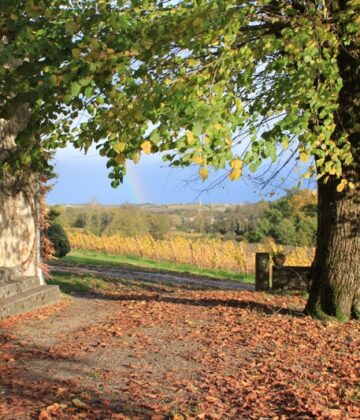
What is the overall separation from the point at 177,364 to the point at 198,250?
2415 cm

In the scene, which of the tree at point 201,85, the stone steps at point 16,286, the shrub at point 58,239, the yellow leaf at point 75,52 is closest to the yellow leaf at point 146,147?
the tree at point 201,85

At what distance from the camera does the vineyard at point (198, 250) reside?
25.7m

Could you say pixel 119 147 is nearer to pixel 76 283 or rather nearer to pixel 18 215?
pixel 18 215

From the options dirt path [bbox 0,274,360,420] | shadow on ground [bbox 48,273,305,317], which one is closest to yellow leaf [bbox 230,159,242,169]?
dirt path [bbox 0,274,360,420]

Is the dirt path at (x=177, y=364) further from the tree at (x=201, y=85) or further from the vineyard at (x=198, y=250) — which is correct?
the vineyard at (x=198, y=250)

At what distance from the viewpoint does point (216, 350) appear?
714 centimetres

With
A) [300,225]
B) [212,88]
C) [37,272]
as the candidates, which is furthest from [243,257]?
[212,88]

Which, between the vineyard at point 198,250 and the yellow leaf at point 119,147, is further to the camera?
the vineyard at point 198,250

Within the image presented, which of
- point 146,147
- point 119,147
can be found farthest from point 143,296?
point 146,147

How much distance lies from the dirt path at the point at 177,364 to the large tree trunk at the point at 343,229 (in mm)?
464

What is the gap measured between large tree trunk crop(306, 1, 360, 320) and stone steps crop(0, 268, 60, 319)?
490 centimetres

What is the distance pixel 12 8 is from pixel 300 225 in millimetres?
39040

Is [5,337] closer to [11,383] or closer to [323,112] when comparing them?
[11,383]

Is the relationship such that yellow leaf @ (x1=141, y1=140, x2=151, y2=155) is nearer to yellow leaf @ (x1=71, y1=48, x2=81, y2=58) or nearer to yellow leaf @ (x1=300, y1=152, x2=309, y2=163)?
yellow leaf @ (x1=71, y1=48, x2=81, y2=58)
